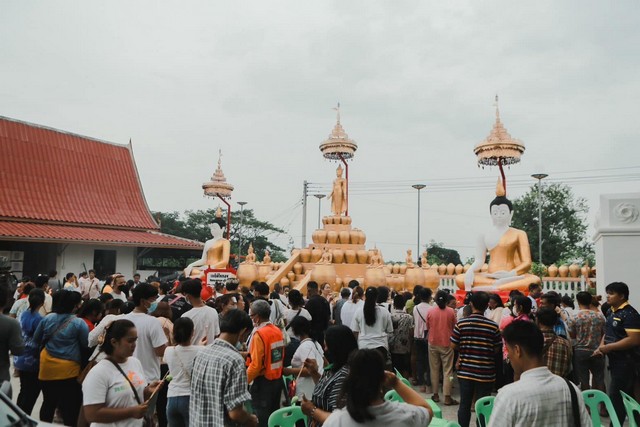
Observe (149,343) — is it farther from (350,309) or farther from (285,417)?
(350,309)

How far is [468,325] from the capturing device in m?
4.79

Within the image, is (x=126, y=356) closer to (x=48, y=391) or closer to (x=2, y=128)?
(x=48, y=391)

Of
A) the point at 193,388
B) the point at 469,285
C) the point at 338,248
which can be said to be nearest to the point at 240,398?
the point at 193,388

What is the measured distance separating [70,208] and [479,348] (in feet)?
63.2

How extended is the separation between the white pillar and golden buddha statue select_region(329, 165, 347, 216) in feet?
36.8

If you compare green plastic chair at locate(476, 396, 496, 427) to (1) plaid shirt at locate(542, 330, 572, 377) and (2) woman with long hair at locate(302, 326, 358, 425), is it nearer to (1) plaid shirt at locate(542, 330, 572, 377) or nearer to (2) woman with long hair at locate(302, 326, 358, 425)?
(1) plaid shirt at locate(542, 330, 572, 377)

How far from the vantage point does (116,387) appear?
307 centimetres

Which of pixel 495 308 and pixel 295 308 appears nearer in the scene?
pixel 295 308

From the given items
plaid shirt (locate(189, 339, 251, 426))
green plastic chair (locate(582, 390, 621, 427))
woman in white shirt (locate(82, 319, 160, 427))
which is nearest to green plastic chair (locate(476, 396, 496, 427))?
green plastic chair (locate(582, 390, 621, 427))

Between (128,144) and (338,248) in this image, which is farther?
(128,144)

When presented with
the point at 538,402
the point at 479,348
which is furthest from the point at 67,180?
the point at 538,402

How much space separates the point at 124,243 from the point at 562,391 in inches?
762

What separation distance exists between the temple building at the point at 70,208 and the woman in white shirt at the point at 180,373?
49.2 feet

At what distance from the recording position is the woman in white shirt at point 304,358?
13.9 feet
